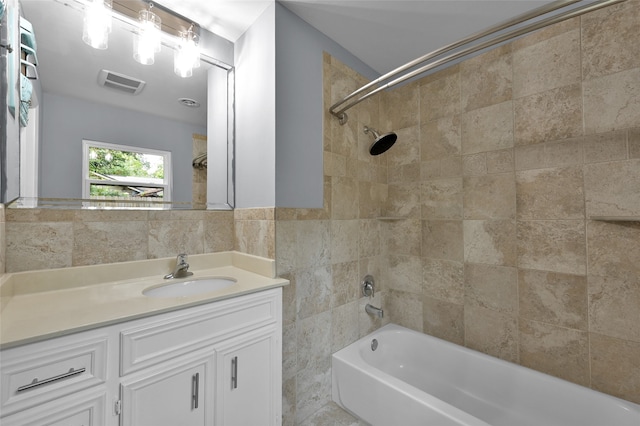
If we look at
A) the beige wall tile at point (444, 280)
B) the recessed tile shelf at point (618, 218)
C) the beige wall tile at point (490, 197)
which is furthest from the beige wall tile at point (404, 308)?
the recessed tile shelf at point (618, 218)

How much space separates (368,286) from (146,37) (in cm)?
206

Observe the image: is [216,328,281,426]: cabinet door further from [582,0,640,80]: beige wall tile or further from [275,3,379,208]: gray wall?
[582,0,640,80]: beige wall tile

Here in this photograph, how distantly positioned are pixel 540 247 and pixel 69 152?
2.52 meters

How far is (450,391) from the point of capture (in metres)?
1.75

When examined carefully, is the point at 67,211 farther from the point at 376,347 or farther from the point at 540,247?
the point at 540,247

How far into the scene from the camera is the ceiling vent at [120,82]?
1.33 meters

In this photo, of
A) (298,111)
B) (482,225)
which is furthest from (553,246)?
(298,111)

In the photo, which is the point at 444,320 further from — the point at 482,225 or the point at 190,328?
the point at 190,328

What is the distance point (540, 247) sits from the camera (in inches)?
Result: 59.3

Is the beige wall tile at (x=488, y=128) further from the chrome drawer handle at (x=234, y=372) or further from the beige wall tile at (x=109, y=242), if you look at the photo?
the beige wall tile at (x=109, y=242)

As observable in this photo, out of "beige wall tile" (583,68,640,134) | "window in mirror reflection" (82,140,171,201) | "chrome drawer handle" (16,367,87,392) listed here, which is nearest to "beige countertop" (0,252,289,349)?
"chrome drawer handle" (16,367,87,392)

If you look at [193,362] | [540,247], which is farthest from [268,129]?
[540,247]

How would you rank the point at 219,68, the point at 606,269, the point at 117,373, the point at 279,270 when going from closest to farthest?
the point at 117,373 → the point at 606,269 → the point at 279,270 → the point at 219,68

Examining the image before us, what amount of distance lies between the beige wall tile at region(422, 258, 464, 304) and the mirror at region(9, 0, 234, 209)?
152 centimetres
